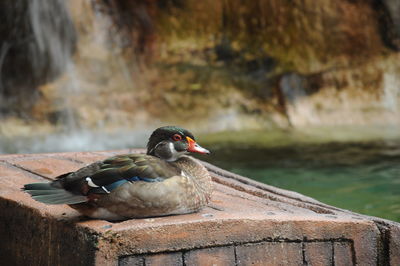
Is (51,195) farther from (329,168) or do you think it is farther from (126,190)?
(329,168)

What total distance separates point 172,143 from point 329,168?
384 centimetres

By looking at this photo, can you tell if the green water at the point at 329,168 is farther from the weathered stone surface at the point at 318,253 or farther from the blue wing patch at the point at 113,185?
the blue wing patch at the point at 113,185

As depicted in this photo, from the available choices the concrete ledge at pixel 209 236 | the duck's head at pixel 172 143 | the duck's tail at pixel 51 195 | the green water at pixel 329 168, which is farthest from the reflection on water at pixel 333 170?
the duck's tail at pixel 51 195

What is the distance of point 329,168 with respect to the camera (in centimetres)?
653

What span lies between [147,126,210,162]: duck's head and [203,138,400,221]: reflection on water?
2423 millimetres

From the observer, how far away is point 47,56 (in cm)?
904

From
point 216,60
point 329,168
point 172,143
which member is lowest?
point 329,168

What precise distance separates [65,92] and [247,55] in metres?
2.26

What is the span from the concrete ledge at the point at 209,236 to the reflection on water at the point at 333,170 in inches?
79.8

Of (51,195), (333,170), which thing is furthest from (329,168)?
(51,195)

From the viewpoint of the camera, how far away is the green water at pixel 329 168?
5.51 meters

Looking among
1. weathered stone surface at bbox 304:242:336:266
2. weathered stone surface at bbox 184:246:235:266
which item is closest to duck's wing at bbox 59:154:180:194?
weathered stone surface at bbox 184:246:235:266

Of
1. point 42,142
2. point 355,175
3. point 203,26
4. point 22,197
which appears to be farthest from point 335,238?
point 203,26

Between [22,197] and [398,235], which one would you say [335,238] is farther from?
[22,197]
